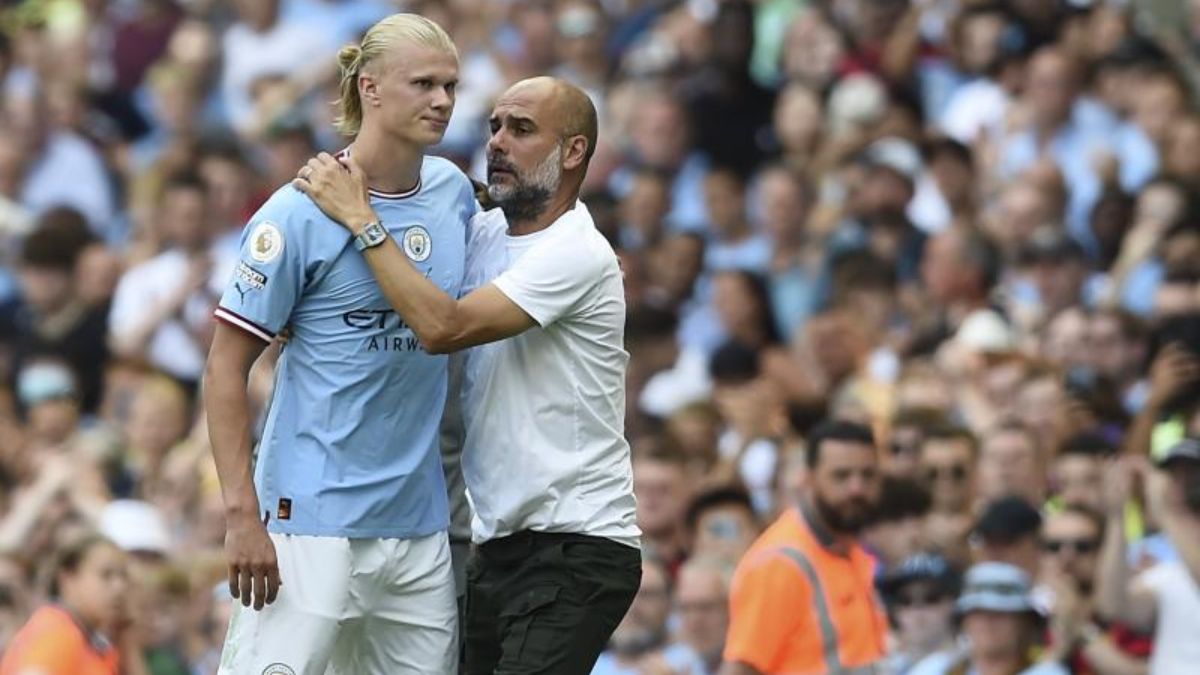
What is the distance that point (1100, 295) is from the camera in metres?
13.4

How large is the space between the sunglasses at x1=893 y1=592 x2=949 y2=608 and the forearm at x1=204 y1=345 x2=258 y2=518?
13.1 feet

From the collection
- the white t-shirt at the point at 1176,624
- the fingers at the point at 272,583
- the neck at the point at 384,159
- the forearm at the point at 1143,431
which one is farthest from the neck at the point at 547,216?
the forearm at the point at 1143,431

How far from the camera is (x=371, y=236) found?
773cm

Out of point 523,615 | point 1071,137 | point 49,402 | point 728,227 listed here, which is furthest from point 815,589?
point 49,402

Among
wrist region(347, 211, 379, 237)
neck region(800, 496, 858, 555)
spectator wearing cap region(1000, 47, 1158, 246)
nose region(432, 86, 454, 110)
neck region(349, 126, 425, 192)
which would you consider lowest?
neck region(800, 496, 858, 555)

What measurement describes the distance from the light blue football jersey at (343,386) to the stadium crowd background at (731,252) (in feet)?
11.1

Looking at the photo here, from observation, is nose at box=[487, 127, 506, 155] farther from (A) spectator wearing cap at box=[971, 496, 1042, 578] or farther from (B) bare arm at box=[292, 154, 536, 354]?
(A) spectator wearing cap at box=[971, 496, 1042, 578]

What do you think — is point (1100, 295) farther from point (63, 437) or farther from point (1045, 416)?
point (63, 437)

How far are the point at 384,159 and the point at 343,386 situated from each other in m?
0.63

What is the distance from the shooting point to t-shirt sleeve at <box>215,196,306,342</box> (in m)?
7.71

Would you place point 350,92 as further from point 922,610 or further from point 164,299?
point 164,299

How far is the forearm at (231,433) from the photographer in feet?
25.0

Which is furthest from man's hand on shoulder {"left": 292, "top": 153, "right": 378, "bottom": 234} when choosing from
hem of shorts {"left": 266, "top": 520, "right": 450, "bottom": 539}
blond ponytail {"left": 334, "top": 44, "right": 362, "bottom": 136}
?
hem of shorts {"left": 266, "top": 520, "right": 450, "bottom": 539}

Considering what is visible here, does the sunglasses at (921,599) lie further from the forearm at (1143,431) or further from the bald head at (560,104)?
the bald head at (560,104)
